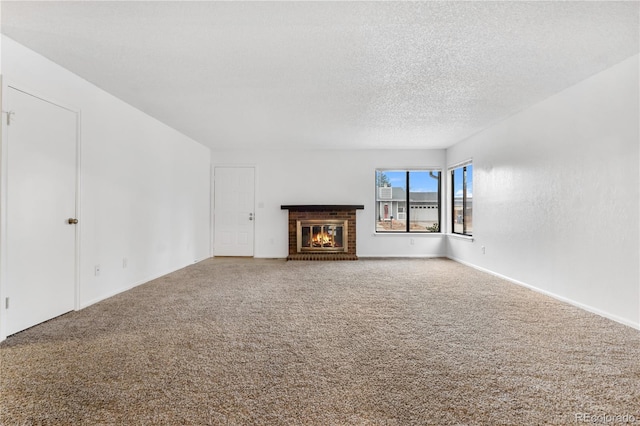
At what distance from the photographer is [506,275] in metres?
4.82

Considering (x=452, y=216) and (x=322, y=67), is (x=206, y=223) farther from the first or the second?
(x=452, y=216)

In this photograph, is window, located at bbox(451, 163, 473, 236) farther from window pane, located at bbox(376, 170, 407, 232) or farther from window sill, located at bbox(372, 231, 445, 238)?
window pane, located at bbox(376, 170, 407, 232)

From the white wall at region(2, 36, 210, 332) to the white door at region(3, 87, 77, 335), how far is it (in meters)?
0.16

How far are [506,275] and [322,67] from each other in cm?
401

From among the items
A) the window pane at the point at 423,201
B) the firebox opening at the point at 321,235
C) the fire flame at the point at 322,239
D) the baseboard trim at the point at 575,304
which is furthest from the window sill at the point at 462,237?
the fire flame at the point at 322,239

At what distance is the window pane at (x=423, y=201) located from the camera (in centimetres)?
731

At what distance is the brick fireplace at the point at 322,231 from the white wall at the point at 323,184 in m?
0.31

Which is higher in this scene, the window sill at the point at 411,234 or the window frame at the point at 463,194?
the window frame at the point at 463,194

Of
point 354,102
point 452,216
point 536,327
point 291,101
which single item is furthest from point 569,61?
point 452,216

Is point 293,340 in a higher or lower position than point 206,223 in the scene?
lower

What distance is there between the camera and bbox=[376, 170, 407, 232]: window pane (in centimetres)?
734

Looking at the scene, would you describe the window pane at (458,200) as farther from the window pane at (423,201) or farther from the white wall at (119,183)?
the white wall at (119,183)

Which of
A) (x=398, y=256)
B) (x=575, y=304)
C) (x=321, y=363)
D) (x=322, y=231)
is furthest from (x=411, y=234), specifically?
(x=321, y=363)

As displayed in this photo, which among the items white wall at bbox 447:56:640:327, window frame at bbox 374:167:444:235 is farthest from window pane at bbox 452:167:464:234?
white wall at bbox 447:56:640:327
